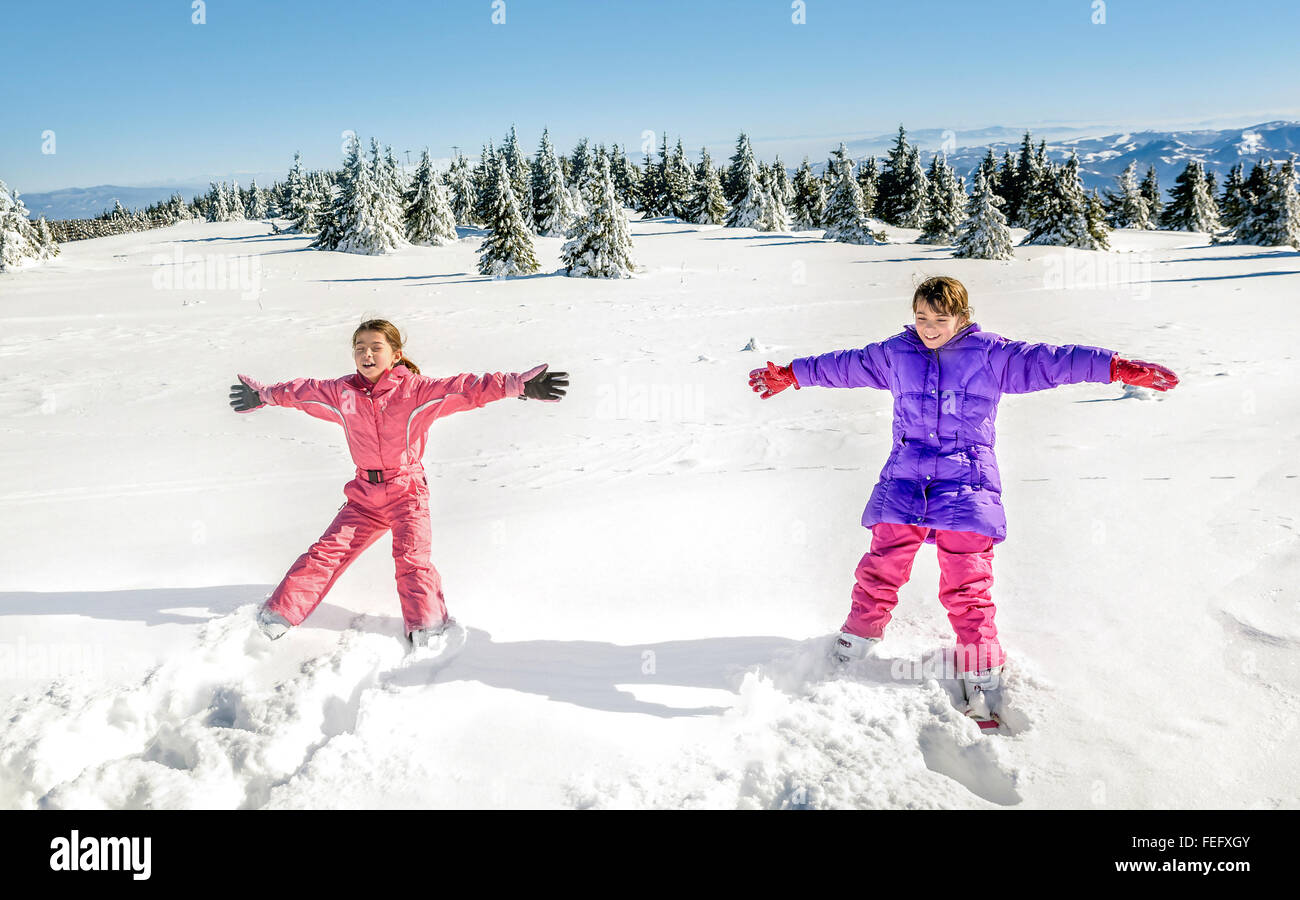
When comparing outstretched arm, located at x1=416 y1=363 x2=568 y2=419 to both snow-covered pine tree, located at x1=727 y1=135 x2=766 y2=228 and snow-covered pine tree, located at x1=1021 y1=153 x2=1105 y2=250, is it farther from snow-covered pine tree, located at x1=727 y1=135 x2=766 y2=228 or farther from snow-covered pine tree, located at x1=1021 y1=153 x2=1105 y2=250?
snow-covered pine tree, located at x1=727 y1=135 x2=766 y2=228

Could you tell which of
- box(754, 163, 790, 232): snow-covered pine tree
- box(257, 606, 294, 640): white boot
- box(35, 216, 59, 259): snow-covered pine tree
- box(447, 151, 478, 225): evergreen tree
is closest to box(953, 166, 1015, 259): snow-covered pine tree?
box(754, 163, 790, 232): snow-covered pine tree

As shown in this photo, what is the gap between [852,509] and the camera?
472cm

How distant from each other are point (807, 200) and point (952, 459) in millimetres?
55238

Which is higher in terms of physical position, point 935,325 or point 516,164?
point 516,164

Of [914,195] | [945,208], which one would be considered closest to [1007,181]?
[914,195]

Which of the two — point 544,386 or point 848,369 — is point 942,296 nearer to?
point 848,369

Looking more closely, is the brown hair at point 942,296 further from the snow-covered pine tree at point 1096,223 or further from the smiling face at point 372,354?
the snow-covered pine tree at point 1096,223

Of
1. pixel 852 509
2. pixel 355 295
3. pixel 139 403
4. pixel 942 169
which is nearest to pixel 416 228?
pixel 355 295

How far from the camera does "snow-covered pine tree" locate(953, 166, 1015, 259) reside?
94.0 ft

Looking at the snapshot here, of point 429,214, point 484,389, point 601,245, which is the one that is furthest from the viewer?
point 429,214

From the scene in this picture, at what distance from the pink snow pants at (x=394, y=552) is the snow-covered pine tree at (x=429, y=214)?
134ft

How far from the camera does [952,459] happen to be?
2.92m

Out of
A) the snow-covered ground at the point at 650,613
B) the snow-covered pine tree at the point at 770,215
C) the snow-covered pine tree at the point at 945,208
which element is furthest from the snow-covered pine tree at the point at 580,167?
the snow-covered ground at the point at 650,613
